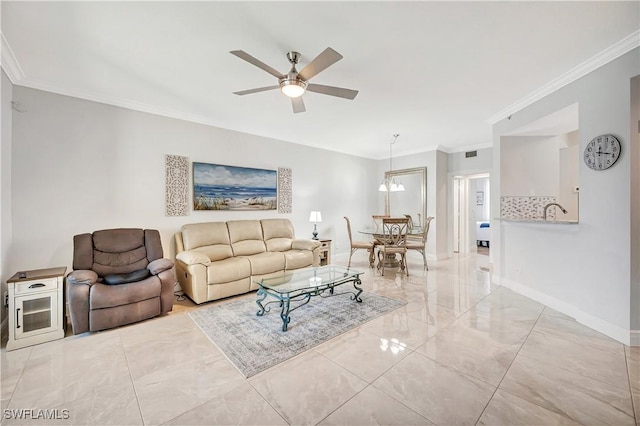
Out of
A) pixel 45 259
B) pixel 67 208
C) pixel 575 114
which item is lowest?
pixel 45 259

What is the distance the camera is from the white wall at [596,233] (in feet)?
7.68

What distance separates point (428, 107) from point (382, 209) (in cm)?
372

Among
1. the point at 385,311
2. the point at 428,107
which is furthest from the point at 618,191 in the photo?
the point at 385,311

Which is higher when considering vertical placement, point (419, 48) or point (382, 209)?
point (419, 48)

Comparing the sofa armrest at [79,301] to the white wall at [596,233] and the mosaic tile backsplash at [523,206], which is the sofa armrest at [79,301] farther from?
the mosaic tile backsplash at [523,206]

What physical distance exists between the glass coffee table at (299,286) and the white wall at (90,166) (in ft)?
5.69

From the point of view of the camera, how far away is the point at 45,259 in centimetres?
290

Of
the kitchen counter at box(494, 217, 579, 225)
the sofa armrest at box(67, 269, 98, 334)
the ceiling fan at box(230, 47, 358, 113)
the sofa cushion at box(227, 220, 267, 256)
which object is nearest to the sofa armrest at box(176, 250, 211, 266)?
the sofa cushion at box(227, 220, 267, 256)

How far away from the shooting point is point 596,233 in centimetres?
258

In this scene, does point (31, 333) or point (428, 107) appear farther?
point (428, 107)

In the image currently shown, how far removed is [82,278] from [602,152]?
17.0ft

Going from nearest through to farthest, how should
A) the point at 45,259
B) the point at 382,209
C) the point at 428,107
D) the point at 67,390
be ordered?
the point at 67,390
the point at 45,259
the point at 428,107
the point at 382,209

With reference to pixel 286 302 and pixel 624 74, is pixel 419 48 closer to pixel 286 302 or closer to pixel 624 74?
pixel 624 74

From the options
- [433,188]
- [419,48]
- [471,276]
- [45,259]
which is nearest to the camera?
[419,48]
